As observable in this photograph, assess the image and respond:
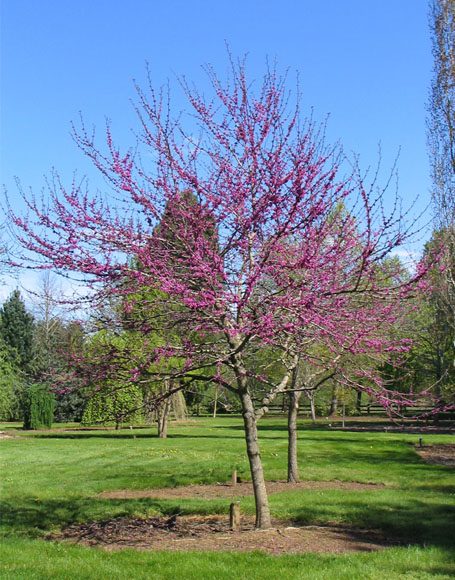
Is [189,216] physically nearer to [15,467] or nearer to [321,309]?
[321,309]

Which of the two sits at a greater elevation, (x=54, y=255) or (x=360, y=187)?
(x=360, y=187)

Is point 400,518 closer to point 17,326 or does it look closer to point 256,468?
point 256,468

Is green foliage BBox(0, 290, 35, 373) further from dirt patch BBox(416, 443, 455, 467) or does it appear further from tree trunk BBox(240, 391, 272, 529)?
tree trunk BBox(240, 391, 272, 529)

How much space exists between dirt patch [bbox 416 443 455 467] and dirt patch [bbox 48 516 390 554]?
861 centimetres

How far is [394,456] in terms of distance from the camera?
16.7 meters

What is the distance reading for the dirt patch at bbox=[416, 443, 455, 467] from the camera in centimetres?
1599

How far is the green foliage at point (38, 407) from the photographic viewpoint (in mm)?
31109

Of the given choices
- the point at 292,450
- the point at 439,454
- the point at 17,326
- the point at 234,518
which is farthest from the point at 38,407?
the point at 234,518

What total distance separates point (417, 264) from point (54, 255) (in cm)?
355

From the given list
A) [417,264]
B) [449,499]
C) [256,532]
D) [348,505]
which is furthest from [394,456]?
[417,264]

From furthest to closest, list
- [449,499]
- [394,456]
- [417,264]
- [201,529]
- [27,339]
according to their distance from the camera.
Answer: [27,339] → [394,456] → [449,499] → [201,529] → [417,264]

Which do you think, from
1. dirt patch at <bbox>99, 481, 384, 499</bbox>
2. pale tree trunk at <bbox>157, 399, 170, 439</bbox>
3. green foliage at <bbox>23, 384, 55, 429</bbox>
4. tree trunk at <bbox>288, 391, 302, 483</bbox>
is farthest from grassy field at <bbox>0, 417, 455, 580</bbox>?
green foliage at <bbox>23, 384, 55, 429</bbox>

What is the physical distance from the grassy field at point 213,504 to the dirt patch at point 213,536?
383 mm

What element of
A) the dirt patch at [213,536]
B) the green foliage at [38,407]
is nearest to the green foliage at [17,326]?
the green foliage at [38,407]
